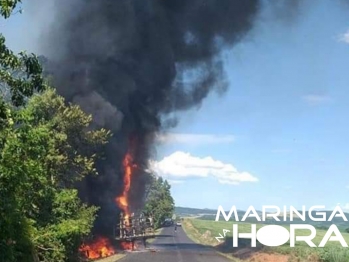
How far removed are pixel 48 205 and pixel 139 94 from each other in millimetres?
45678

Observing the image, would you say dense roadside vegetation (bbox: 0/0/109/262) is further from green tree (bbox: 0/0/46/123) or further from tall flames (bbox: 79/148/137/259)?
tall flames (bbox: 79/148/137/259)

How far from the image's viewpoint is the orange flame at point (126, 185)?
79.9 meters

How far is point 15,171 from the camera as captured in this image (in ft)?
76.6

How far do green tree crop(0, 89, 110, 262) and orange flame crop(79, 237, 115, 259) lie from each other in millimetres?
10246

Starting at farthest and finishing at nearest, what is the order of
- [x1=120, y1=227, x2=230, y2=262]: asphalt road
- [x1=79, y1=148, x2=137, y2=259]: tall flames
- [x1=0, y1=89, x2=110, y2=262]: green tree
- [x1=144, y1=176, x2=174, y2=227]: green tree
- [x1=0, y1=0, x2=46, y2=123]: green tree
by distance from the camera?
[x1=144, y1=176, x2=174, y2=227]: green tree < [x1=79, y1=148, x2=137, y2=259]: tall flames < [x1=120, y1=227, x2=230, y2=262]: asphalt road < [x1=0, y1=89, x2=110, y2=262]: green tree < [x1=0, y1=0, x2=46, y2=123]: green tree

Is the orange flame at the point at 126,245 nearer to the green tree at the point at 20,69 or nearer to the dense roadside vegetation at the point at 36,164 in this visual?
the dense roadside vegetation at the point at 36,164

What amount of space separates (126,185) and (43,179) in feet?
150

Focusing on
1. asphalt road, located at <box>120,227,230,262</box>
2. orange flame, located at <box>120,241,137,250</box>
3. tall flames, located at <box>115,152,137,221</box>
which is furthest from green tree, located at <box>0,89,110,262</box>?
orange flame, located at <box>120,241,137,250</box>

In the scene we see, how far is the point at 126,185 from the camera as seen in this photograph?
81500mm

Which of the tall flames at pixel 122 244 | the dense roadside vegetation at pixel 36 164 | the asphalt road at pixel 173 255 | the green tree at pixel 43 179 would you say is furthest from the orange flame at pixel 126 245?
the green tree at pixel 43 179

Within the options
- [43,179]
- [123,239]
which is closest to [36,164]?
[43,179]

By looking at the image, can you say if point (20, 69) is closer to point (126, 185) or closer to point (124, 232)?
point (124, 232)

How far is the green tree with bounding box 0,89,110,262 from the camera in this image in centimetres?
2330

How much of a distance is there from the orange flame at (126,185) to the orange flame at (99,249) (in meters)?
6.91
